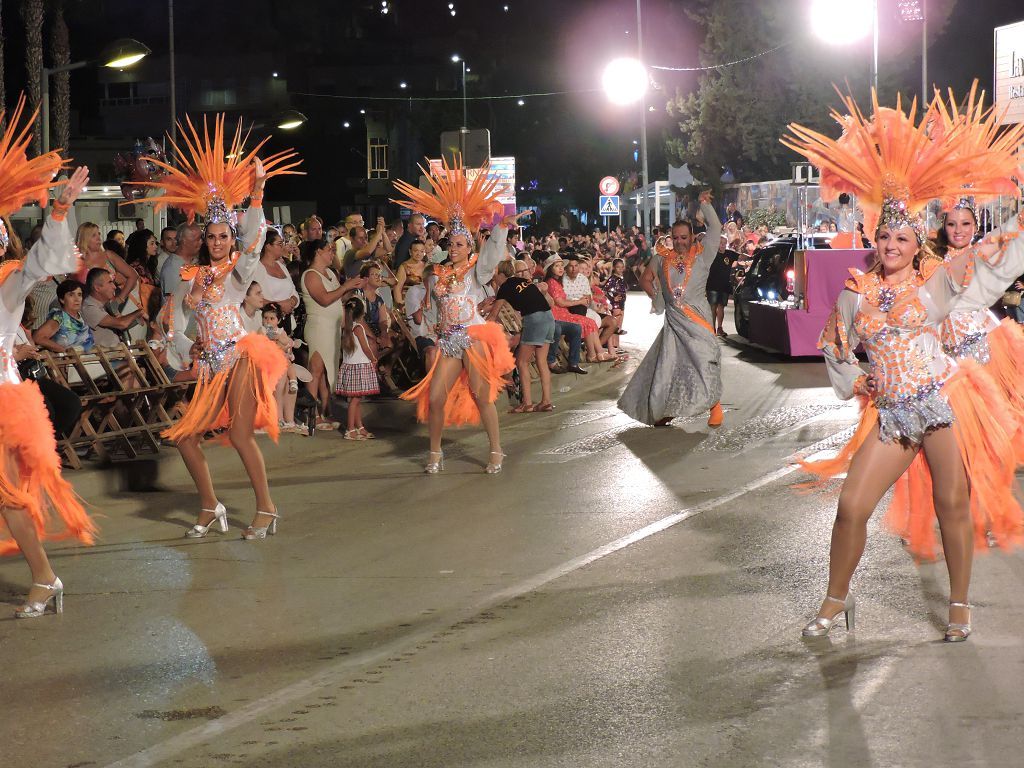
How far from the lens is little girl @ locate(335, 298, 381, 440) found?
1411 centimetres

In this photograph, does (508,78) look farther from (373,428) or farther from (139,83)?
(373,428)

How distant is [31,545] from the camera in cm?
→ 751

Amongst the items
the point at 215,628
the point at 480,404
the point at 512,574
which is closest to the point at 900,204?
the point at 512,574

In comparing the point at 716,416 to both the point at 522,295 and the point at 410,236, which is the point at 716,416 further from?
the point at 410,236

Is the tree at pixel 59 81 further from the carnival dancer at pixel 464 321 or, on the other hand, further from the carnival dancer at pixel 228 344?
the carnival dancer at pixel 228 344

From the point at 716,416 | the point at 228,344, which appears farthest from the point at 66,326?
the point at 716,416

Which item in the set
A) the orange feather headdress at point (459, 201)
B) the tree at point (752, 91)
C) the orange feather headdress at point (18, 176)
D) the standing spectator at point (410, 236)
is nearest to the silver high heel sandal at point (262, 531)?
the orange feather headdress at point (18, 176)

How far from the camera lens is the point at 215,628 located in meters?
7.12

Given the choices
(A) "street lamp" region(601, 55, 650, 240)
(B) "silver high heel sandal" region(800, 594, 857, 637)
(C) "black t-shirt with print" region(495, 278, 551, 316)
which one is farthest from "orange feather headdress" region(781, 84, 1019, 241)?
(A) "street lamp" region(601, 55, 650, 240)

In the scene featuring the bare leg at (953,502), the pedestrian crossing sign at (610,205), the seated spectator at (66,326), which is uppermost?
the pedestrian crossing sign at (610,205)

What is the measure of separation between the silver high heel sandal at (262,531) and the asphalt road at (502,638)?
0.09 meters

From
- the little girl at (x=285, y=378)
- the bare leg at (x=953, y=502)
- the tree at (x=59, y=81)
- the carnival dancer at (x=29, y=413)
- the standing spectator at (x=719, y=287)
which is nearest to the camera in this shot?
the bare leg at (x=953, y=502)

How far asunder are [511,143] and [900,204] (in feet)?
210

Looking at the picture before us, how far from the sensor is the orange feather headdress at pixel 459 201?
12086 mm
